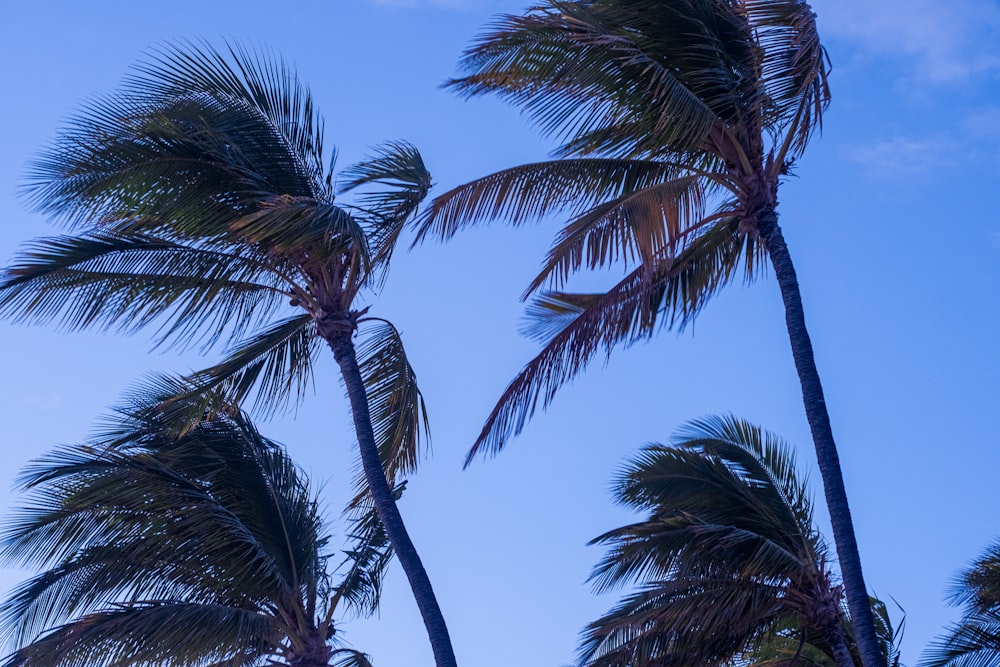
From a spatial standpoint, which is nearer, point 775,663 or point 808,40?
point 808,40

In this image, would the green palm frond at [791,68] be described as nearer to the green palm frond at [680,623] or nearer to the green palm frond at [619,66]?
the green palm frond at [619,66]

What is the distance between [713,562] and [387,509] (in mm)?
3654

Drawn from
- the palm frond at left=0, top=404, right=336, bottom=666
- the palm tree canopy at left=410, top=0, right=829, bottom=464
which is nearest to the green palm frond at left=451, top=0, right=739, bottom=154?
the palm tree canopy at left=410, top=0, right=829, bottom=464

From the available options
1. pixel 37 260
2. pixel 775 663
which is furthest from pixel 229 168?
pixel 775 663

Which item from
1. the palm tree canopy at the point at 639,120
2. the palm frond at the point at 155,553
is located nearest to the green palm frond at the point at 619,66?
the palm tree canopy at the point at 639,120

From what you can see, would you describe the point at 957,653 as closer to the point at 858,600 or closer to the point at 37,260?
the point at 858,600

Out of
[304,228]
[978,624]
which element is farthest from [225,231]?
[978,624]

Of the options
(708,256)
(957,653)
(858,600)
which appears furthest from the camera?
(957,653)

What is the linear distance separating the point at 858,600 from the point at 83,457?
25.0 feet

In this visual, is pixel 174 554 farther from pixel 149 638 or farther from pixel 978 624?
pixel 978 624

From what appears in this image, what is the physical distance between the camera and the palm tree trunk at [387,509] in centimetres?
1263

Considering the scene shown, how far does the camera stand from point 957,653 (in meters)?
17.1

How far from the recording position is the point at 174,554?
1338 centimetres

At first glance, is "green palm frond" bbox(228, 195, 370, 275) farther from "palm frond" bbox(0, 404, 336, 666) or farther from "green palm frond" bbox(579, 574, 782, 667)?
"green palm frond" bbox(579, 574, 782, 667)
